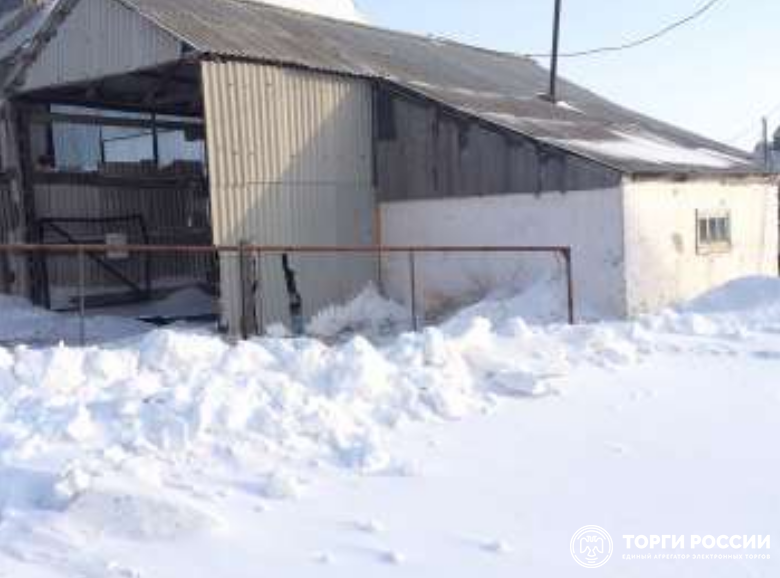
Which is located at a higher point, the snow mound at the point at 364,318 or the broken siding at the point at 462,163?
the broken siding at the point at 462,163

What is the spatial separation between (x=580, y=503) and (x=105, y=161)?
16514 millimetres

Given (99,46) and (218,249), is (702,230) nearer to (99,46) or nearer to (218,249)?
(218,249)

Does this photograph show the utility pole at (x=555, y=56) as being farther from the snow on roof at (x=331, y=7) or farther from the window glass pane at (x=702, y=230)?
the snow on roof at (x=331, y=7)

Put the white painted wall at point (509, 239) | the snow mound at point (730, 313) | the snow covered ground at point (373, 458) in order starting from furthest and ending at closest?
the white painted wall at point (509, 239)
the snow mound at point (730, 313)
the snow covered ground at point (373, 458)

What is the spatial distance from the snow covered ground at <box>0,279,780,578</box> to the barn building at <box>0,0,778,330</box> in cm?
654

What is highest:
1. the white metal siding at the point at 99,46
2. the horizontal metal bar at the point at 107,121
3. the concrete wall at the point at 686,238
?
the white metal siding at the point at 99,46

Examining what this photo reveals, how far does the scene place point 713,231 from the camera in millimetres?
19328

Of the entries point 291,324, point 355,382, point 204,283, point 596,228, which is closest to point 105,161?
point 204,283

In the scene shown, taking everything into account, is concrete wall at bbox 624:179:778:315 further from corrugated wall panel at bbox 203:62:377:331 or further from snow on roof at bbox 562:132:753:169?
corrugated wall panel at bbox 203:62:377:331

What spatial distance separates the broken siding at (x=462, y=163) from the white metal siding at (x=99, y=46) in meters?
4.18

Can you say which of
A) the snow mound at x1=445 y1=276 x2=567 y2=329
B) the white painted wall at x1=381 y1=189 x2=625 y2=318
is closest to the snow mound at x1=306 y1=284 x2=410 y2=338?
the white painted wall at x1=381 y1=189 x2=625 y2=318

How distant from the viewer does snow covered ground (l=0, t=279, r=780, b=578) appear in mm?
5914

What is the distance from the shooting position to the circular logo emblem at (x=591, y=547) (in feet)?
19.5

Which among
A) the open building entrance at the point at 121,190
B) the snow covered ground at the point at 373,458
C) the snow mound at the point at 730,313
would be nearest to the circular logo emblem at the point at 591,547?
the snow covered ground at the point at 373,458
